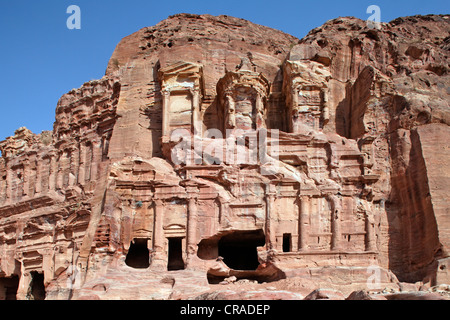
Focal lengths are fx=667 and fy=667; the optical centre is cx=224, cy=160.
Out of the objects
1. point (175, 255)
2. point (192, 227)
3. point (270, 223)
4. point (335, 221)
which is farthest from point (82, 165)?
point (335, 221)

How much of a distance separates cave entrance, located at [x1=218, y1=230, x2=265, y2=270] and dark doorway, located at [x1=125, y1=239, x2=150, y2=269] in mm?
3641

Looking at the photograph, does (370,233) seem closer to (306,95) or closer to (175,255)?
(306,95)

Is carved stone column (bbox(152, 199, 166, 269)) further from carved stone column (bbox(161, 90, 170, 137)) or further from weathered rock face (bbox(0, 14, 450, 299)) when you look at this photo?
carved stone column (bbox(161, 90, 170, 137))

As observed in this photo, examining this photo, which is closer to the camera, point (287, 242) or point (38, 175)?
point (287, 242)

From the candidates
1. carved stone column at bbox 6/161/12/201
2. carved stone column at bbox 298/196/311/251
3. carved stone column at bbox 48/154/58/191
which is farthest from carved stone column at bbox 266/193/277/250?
carved stone column at bbox 6/161/12/201

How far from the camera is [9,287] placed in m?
40.6

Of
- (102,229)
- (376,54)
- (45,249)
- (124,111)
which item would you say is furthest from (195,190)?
(376,54)

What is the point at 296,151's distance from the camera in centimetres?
3247

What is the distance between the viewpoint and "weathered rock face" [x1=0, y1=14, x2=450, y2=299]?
29.5 meters

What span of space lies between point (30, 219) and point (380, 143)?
20.5 meters

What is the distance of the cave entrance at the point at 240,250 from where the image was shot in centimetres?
3219

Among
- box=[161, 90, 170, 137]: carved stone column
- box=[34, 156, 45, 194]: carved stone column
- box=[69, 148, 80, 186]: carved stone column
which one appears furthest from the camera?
box=[34, 156, 45, 194]: carved stone column

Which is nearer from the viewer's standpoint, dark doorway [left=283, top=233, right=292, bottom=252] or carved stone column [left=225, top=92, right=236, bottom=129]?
dark doorway [left=283, top=233, right=292, bottom=252]

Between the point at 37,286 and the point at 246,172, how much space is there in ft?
50.1
